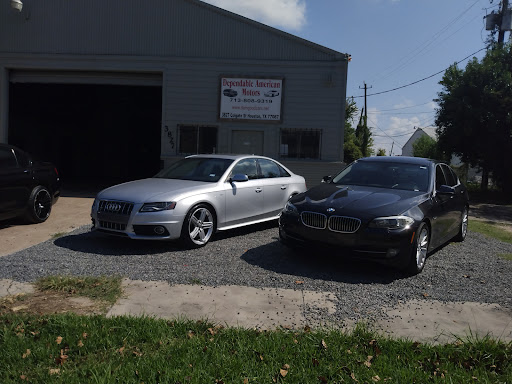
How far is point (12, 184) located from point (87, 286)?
3.98 meters

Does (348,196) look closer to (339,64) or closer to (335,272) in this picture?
(335,272)

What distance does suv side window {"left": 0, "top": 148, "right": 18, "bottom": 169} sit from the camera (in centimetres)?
775

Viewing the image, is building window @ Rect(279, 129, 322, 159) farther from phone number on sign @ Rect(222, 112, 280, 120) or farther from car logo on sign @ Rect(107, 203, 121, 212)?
car logo on sign @ Rect(107, 203, 121, 212)

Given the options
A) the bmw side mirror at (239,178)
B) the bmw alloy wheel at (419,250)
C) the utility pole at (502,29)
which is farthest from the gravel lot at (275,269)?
the utility pole at (502,29)

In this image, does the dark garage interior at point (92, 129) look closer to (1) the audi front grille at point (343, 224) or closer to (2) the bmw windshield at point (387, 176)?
(2) the bmw windshield at point (387, 176)

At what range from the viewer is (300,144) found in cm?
1438

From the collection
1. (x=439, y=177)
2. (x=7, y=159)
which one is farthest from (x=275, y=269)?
(x=7, y=159)

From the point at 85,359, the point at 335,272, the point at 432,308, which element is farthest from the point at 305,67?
the point at 85,359

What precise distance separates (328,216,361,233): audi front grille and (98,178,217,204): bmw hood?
218 cm

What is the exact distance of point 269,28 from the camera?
14.0m

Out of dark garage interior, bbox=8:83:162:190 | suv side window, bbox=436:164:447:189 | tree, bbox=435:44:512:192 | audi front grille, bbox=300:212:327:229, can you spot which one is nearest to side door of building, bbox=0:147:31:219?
audi front grille, bbox=300:212:327:229

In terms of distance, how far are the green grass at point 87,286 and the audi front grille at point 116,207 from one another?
59.5 inches

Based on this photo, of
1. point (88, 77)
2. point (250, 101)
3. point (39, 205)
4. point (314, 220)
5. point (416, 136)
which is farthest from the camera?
point (416, 136)

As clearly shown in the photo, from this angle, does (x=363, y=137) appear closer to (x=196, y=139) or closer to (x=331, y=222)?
(x=196, y=139)
